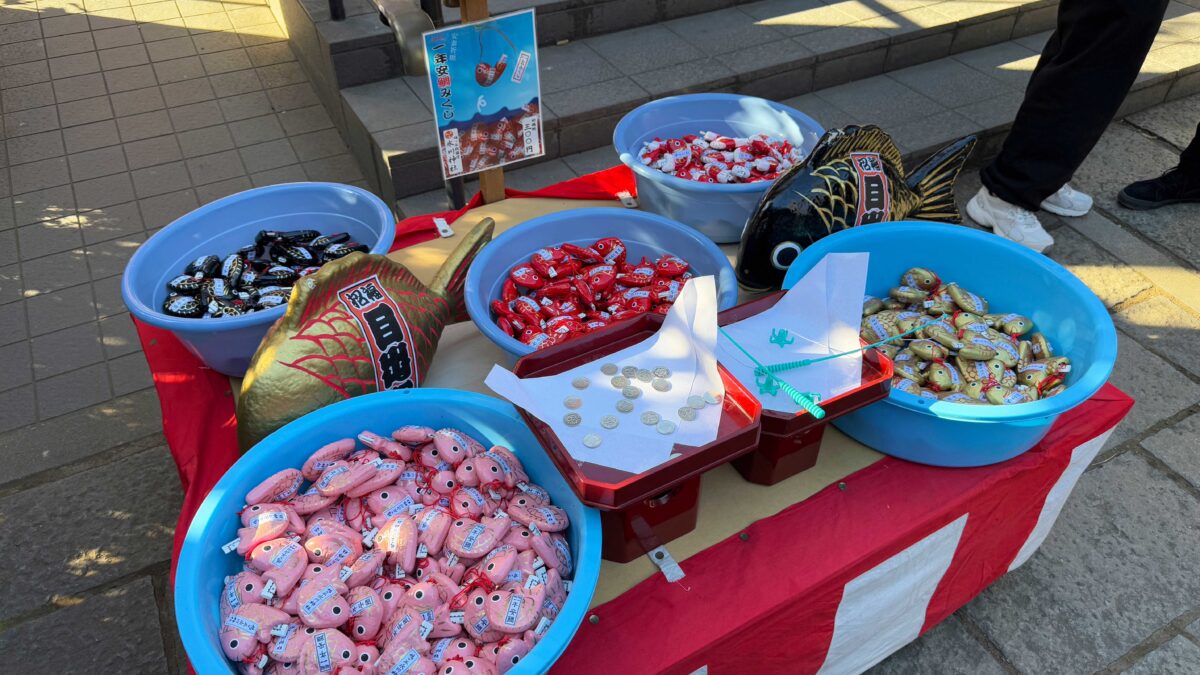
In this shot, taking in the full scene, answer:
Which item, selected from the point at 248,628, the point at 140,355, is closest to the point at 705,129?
the point at 248,628

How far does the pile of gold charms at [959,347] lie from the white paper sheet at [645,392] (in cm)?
42

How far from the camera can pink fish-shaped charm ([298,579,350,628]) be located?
115cm

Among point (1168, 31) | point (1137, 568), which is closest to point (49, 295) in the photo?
point (1137, 568)

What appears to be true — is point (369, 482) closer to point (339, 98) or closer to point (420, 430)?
point (420, 430)

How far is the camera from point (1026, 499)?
5.78 ft

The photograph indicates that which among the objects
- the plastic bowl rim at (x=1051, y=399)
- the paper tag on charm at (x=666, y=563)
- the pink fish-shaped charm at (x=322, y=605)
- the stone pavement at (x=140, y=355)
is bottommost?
the stone pavement at (x=140, y=355)

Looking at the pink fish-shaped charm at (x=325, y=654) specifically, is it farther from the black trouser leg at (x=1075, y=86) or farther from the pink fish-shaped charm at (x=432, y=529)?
the black trouser leg at (x=1075, y=86)

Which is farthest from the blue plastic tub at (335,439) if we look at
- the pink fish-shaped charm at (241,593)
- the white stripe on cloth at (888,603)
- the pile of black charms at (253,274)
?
the white stripe on cloth at (888,603)

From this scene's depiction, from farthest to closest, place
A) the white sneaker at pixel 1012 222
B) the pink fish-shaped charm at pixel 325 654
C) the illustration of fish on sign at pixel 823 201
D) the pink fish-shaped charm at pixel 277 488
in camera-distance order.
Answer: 1. the white sneaker at pixel 1012 222
2. the illustration of fish on sign at pixel 823 201
3. the pink fish-shaped charm at pixel 277 488
4. the pink fish-shaped charm at pixel 325 654

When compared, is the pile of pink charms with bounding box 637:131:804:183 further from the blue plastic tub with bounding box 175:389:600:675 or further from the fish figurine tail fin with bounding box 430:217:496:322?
the blue plastic tub with bounding box 175:389:600:675

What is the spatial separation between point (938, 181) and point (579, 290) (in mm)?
1018

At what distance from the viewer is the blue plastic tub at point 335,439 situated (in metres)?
1.13

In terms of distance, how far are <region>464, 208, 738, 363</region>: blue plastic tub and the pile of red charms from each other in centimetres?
3

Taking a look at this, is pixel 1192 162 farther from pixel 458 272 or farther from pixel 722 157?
pixel 458 272
